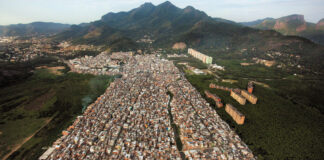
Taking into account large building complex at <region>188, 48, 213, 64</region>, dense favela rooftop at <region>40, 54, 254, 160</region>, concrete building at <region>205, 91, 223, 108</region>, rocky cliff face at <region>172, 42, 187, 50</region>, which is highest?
rocky cliff face at <region>172, 42, 187, 50</region>

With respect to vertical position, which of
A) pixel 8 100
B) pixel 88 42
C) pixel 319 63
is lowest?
pixel 8 100

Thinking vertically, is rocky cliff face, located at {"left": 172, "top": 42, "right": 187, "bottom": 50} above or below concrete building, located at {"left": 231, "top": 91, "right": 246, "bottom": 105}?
above

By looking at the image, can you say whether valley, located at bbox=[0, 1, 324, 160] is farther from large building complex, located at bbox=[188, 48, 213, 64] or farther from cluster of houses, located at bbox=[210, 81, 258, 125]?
large building complex, located at bbox=[188, 48, 213, 64]

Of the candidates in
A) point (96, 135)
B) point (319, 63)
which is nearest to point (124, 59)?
point (96, 135)

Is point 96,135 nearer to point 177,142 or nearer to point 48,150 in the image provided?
point 48,150

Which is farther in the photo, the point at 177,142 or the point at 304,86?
the point at 304,86

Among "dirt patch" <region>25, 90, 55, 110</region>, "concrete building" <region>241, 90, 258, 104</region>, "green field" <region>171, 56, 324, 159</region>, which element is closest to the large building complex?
"green field" <region>171, 56, 324, 159</region>

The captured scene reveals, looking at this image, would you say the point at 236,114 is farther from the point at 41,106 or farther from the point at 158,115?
the point at 41,106
